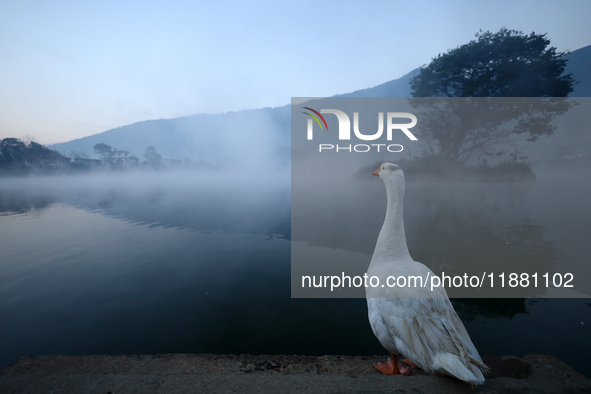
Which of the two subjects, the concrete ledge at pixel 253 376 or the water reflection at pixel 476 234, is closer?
the concrete ledge at pixel 253 376

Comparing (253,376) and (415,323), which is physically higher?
(415,323)

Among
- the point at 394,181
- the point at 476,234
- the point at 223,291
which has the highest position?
the point at 394,181

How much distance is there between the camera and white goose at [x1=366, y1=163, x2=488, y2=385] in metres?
2.38

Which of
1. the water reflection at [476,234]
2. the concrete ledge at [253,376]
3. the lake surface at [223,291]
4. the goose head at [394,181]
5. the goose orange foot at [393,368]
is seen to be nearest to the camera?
the concrete ledge at [253,376]

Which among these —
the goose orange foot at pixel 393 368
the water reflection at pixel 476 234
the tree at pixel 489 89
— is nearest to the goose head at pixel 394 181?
the goose orange foot at pixel 393 368

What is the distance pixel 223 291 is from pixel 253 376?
11.2 ft

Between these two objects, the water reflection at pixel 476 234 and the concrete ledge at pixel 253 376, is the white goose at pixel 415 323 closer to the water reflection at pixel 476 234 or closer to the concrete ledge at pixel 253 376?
the concrete ledge at pixel 253 376

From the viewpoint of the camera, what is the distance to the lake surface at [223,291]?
4.23 metres

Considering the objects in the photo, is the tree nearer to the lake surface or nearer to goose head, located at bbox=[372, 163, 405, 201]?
the lake surface

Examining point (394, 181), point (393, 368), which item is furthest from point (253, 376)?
point (394, 181)

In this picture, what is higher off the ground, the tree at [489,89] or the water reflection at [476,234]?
the tree at [489,89]

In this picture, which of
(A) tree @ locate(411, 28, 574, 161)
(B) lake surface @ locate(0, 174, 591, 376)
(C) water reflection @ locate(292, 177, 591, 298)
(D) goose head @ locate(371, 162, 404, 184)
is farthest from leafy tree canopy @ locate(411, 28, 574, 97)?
(D) goose head @ locate(371, 162, 404, 184)

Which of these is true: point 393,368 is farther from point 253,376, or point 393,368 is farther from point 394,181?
point 394,181

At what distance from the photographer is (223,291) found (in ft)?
19.7
